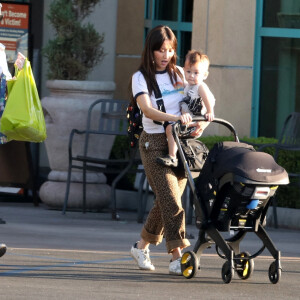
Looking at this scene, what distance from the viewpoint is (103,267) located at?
319 inches

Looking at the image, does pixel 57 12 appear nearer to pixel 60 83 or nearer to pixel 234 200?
pixel 60 83

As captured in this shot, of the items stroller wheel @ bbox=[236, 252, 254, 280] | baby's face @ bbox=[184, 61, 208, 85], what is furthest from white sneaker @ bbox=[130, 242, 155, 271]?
baby's face @ bbox=[184, 61, 208, 85]

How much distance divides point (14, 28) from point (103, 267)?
499 cm

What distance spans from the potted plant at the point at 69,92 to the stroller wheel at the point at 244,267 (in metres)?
4.51

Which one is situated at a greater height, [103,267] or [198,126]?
[198,126]

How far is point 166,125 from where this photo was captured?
7.62 meters

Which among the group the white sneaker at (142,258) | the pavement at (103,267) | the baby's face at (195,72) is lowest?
the pavement at (103,267)

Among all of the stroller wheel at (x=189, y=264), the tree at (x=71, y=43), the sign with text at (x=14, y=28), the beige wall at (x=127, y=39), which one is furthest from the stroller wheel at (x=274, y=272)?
the beige wall at (x=127, y=39)

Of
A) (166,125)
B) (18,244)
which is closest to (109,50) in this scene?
(18,244)

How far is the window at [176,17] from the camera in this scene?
13.2 metres

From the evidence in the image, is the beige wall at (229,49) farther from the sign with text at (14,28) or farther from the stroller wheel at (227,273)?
the stroller wheel at (227,273)

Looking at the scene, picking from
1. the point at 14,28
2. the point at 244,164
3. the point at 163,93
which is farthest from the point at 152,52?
the point at 14,28

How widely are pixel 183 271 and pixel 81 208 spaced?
460 centimetres

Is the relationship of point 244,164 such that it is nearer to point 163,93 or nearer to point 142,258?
point 163,93
